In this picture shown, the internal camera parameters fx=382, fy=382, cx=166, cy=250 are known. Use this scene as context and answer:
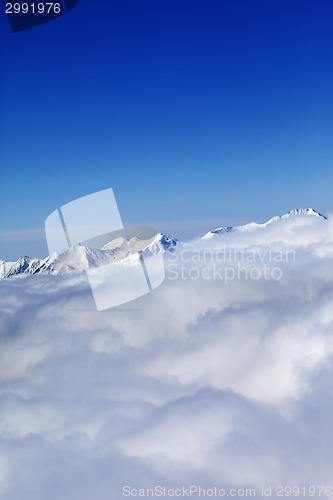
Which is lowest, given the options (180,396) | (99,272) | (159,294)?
(180,396)

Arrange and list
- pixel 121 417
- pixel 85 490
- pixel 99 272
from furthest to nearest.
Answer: pixel 99 272, pixel 121 417, pixel 85 490

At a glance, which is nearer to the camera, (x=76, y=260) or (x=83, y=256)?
(x=76, y=260)

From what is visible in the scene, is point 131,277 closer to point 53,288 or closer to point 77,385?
point 53,288

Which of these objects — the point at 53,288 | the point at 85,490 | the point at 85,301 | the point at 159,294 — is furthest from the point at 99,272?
the point at 159,294

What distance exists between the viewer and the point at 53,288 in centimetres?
686

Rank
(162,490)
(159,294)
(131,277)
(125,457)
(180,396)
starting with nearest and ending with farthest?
(162,490)
(125,457)
(131,277)
(180,396)
(159,294)

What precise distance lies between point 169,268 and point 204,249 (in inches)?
73.5

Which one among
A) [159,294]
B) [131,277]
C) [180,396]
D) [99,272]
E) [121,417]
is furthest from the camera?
[159,294]

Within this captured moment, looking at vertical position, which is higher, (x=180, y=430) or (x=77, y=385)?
(x=77, y=385)

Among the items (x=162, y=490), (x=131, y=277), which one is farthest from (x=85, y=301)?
(x=162, y=490)

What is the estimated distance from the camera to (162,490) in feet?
11.3

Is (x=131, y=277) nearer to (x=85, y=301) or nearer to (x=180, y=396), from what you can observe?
(x=85, y=301)

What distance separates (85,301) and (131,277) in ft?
2.82

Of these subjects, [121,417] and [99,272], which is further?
[99,272]
